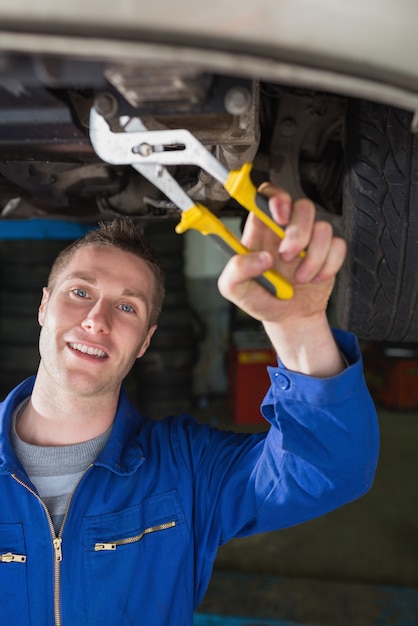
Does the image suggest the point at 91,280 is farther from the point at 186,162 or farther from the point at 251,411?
the point at 251,411

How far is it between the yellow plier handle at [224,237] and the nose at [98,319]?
17.9 inches

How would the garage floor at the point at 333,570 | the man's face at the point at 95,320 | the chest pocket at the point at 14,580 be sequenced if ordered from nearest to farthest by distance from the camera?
the chest pocket at the point at 14,580
the man's face at the point at 95,320
the garage floor at the point at 333,570

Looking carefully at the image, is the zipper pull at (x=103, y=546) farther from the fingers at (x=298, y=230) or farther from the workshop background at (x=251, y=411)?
the workshop background at (x=251, y=411)

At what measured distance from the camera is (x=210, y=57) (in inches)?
16.7

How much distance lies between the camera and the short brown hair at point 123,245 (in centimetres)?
112

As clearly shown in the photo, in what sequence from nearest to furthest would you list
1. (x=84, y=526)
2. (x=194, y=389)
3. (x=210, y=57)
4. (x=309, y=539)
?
1. (x=210, y=57)
2. (x=84, y=526)
3. (x=309, y=539)
4. (x=194, y=389)

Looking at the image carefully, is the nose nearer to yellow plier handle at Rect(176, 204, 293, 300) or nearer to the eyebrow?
the eyebrow

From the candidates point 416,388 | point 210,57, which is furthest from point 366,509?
point 210,57

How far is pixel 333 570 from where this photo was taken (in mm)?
2107

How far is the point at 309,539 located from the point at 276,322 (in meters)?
1.96

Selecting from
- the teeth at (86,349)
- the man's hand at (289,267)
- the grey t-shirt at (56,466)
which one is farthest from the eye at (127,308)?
the man's hand at (289,267)

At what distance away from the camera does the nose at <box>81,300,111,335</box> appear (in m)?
0.97

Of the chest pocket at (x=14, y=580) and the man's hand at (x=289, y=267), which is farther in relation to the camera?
the chest pocket at (x=14, y=580)

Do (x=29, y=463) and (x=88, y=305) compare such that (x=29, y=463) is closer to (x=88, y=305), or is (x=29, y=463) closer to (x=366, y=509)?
(x=88, y=305)
